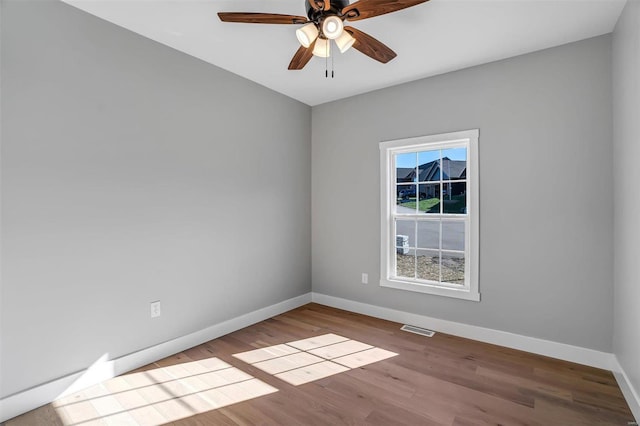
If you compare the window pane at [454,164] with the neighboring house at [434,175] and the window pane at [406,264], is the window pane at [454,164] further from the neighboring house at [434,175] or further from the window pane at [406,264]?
the window pane at [406,264]

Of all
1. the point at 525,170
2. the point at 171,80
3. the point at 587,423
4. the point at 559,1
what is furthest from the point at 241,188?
the point at 587,423

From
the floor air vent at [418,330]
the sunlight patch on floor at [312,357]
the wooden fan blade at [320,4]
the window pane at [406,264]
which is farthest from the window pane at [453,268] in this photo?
the wooden fan blade at [320,4]

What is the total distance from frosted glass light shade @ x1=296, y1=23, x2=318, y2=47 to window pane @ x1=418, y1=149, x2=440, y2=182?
1967 mm

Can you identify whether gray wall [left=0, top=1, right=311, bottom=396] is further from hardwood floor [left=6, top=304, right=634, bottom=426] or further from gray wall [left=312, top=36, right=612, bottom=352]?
gray wall [left=312, top=36, right=612, bottom=352]

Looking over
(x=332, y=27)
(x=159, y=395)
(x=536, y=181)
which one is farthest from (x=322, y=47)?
(x=159, y=395)

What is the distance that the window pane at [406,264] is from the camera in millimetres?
3486

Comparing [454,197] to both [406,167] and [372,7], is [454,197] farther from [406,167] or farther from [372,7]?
[372,7]

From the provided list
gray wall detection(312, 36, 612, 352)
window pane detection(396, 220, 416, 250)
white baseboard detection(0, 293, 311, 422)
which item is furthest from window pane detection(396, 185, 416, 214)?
white baseboard detection(0, 293, 311, 422)

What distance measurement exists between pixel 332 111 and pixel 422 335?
2900 millimetres

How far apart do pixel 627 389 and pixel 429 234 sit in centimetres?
185

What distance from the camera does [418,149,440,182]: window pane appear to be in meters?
3.33

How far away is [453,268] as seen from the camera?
3221 millimetres

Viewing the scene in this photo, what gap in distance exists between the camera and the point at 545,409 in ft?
6.47

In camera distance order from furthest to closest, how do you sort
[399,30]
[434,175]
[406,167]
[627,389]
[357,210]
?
[357,210] < [406,167] < [434,175] < [399,30] < [627,389]
